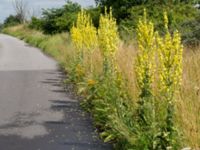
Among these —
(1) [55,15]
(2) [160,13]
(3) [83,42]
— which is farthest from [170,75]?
(1) [55,15]

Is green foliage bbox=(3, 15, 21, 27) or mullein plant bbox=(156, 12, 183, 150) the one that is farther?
green foliage bbox=(3, 15, 21, 27)

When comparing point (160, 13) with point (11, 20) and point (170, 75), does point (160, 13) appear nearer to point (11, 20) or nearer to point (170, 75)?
point (170, 75)

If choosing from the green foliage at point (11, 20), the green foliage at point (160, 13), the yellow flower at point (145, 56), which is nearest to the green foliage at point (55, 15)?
the green foliage at point (160, 13)

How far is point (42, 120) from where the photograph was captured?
974 cm

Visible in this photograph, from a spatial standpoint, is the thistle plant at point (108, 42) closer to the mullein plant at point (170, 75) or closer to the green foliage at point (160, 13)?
the mullein plant at point (170, 75)

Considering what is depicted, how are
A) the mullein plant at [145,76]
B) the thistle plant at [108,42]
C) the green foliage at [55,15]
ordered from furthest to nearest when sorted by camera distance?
the green foliage at [55,15] < the thistle plant at [108,42] < the mullein plant at [145,76]

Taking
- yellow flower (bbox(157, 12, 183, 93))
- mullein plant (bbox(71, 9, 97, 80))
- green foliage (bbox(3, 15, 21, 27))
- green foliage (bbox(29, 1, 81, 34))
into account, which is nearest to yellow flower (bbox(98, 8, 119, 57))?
yellow flower (bbox(157, 12, 183, 93))

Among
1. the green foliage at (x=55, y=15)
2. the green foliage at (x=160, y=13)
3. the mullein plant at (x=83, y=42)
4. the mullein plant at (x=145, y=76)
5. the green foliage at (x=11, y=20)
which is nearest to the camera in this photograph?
the mullein plant at (x=145, y=76)

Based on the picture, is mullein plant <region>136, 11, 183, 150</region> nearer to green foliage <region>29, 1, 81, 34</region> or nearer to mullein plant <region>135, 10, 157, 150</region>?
mullein plant <region>135, 10, 157, 150</region>

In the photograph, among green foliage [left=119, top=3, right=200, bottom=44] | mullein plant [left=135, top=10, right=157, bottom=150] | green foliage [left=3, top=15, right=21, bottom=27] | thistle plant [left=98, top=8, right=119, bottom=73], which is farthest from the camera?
green foliage [left=3, top=15, right=21, bottom=27]

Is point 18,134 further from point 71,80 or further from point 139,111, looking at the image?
point 71,80

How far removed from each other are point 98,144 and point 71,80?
7.58 m

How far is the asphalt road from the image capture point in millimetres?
7855

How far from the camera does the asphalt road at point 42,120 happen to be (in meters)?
7.86
